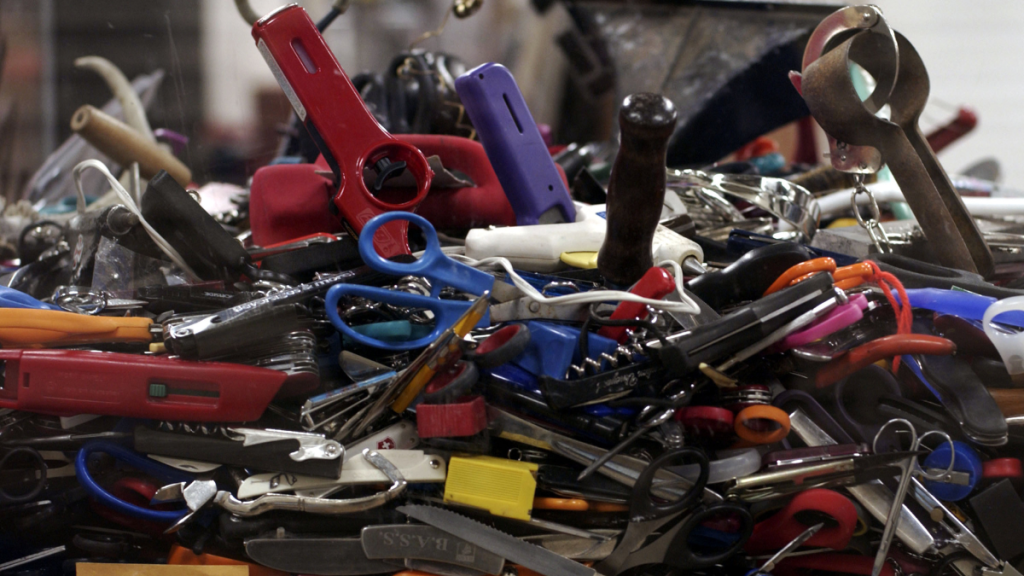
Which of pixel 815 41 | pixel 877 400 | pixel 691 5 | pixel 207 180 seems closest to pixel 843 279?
pixel 877 400

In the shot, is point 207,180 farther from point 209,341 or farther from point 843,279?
point 843,279

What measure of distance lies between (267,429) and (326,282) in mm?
103

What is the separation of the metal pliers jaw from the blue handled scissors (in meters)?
0.09

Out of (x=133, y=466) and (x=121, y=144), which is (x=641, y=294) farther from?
(x=121, y=144)

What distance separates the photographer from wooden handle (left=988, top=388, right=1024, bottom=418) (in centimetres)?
45

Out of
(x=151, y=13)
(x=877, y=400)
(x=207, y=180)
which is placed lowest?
(x=877, y=400)

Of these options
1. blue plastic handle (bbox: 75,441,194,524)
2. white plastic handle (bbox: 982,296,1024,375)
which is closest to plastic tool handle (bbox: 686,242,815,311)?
white plastic handle (bbox: 982,296,1024,375)

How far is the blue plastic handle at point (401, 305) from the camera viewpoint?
43 cm

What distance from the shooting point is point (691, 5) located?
3.86ft

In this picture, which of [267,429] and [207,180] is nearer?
[267,429]

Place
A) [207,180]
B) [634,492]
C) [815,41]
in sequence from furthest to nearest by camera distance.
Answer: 1. [207,180]
2. [815,41]
3. [634,492]

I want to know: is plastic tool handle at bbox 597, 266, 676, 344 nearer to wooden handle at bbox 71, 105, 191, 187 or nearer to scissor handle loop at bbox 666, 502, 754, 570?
scissor handle loop at bbox 666, 502, 754, 570

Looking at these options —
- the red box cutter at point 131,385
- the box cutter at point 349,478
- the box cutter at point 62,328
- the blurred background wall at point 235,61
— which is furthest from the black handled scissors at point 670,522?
the blurred background wall at point 235,61

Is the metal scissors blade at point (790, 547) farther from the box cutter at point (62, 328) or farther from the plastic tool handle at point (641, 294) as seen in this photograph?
the box cutter at point (62, 328)
